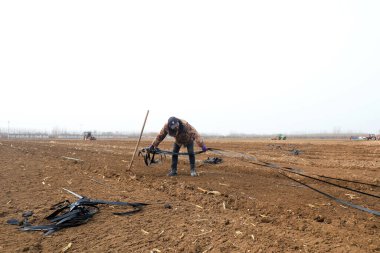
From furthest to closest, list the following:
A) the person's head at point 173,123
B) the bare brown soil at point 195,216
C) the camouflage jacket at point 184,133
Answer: the camouflage jacket at point 184,133 < the person's head at point 173,123 < the bare brown soil at point 195,216

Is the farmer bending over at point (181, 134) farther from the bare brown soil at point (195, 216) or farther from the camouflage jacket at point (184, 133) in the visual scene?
the bare brown soil at point (195, 216)

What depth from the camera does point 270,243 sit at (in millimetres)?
4461

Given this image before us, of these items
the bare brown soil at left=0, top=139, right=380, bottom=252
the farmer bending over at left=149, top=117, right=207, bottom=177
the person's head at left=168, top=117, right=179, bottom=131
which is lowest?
the bare brown soil at left=0, top=139, right=380, bottom=252

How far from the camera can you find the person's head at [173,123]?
9.13 metres

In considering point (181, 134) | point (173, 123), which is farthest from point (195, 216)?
point (181, 134)

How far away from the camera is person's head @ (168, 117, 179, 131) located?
913cm

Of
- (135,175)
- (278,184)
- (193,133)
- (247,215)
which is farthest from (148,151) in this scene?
(247,215)

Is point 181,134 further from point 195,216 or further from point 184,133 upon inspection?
point 195,216

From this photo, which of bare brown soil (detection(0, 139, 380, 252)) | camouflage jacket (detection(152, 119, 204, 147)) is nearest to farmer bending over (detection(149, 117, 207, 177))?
→ camouflage jacket (detection(152, 119, 204, 147))

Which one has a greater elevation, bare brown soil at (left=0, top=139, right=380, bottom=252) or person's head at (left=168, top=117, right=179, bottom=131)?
person's head at (left=168, top=117, right=179, bottom=131)

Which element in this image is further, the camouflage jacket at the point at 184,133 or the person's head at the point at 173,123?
the camouflage jacket at the point at 184,133

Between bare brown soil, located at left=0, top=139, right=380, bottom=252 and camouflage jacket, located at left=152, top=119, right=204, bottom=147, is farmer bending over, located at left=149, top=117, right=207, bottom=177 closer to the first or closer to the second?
camouflage jacket, located at left=152, top=119, right=204, bottom=147

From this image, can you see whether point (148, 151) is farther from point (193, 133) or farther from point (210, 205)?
point (210, 205)

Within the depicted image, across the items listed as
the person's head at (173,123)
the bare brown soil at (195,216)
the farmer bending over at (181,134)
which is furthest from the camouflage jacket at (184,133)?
the bare brown soil at (195,216)
